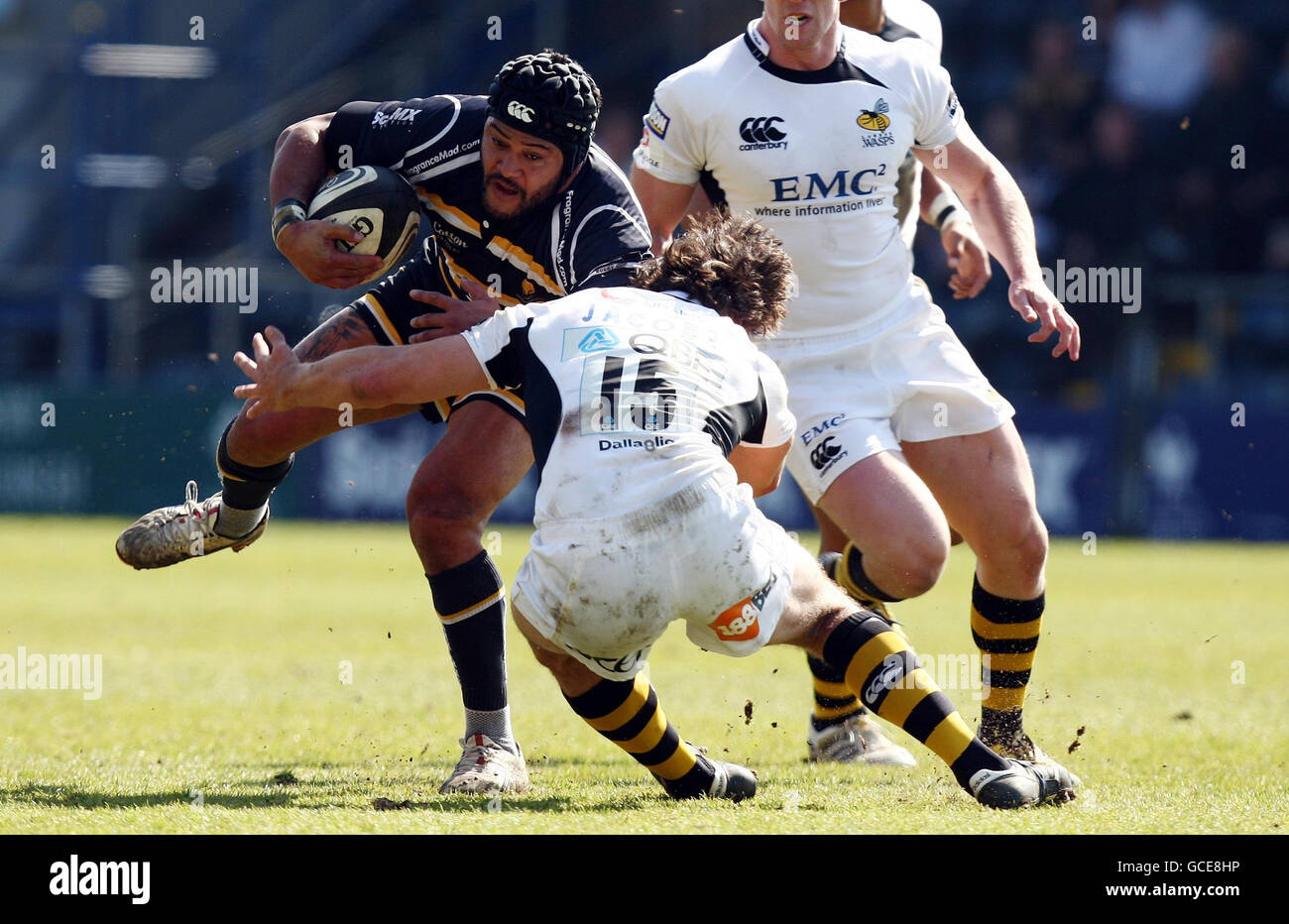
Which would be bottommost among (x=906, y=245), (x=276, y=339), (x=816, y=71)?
(x=276, y=339)

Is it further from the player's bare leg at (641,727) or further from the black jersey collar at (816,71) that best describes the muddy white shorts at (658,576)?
the black jersey collar at (816,71)

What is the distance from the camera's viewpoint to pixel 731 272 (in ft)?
14.4

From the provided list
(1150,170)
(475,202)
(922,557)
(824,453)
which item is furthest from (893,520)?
(1150,170)

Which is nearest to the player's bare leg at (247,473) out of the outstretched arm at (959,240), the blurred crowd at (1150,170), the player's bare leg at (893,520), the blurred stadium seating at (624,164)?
the player's bare leg at (893,520)

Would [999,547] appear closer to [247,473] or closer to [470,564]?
[470,564]

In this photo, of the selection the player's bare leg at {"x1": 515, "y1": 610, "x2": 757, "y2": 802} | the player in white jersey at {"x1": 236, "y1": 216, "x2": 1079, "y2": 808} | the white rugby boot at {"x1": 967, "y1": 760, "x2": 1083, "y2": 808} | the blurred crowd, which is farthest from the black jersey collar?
the blurred crowd

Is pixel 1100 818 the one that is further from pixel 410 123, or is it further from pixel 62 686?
pixel 62 686

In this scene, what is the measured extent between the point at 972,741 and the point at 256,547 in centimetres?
1151

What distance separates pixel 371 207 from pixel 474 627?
135cm

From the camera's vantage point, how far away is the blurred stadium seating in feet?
50.5

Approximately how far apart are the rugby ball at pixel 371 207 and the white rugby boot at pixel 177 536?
124 cm

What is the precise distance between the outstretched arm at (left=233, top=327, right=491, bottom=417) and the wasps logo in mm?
1837

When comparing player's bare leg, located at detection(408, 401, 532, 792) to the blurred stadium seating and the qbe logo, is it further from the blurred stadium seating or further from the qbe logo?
the blurred stadium seating

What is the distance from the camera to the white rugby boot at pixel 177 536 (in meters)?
5.94
